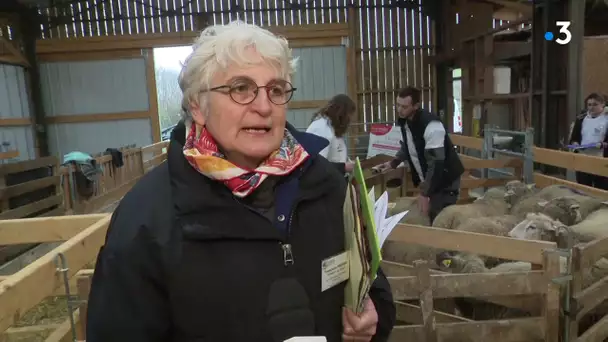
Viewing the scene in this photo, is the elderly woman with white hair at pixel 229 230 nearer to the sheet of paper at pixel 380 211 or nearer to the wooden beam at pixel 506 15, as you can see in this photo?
the sheet of paper at pixel 380 211

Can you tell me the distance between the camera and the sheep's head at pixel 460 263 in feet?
11.0

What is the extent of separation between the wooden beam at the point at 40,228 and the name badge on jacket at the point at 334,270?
1.38m

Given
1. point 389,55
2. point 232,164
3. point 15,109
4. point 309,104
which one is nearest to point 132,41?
point 15,109

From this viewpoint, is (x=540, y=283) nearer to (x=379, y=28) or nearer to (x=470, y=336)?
(x=470, y=336)

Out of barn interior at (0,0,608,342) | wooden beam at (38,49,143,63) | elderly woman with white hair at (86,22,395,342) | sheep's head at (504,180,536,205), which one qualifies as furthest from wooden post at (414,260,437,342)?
wooden beam at (38,49,143,63)

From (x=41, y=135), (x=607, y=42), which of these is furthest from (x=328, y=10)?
(x=41, y=135)

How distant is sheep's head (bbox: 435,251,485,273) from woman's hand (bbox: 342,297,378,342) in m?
2.26

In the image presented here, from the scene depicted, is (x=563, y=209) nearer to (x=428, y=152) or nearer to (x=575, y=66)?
(x=428, y=152)

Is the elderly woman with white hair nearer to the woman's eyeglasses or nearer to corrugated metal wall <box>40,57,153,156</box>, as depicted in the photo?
the woman's eyeglasses

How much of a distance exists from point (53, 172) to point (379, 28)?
26.5 feet

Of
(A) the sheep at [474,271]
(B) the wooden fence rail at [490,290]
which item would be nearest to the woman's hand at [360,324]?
(B) the wooden fence rail at [490,290]

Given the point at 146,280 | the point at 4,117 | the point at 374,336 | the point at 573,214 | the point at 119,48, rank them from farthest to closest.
→ 1. the point at 119,48
2. the point at 4,117
3. the point at 573,214
4. the point at 374,336
5. the point at 146,280

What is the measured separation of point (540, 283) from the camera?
98.4 inches

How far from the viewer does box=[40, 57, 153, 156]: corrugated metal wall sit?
11648 millimetres
